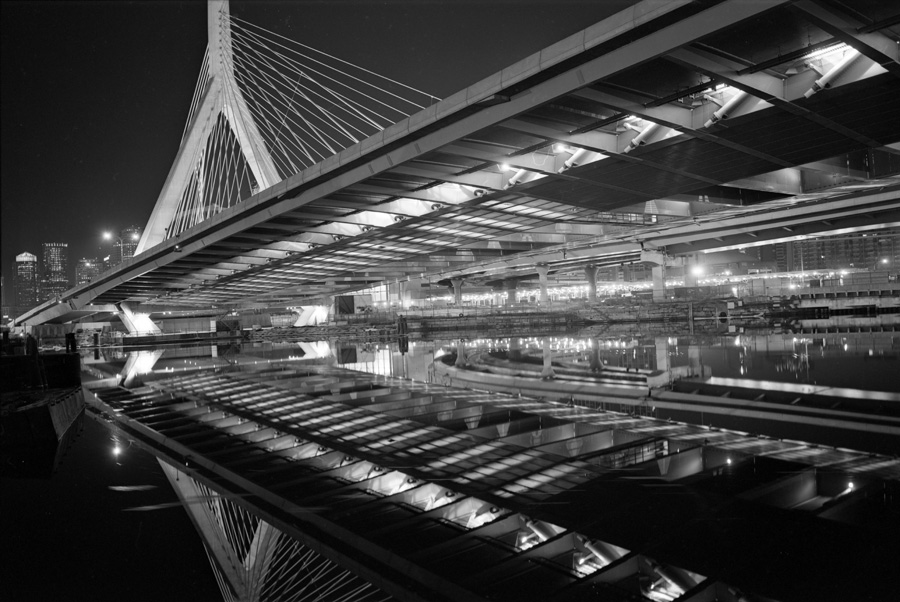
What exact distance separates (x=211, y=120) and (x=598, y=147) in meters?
26.3

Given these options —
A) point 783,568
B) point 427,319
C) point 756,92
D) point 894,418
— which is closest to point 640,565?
point 783,568

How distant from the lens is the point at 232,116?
32.0m

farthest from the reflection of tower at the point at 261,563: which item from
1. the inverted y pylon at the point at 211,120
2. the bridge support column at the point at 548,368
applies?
the inverted y pylon at the point at 211,120

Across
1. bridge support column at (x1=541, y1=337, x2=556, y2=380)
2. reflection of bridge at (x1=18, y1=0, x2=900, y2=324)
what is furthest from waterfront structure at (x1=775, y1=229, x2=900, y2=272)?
bridge support column at (x1=541, y1=337, x2=556, y2=380)

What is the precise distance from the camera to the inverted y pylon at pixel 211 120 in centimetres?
3184

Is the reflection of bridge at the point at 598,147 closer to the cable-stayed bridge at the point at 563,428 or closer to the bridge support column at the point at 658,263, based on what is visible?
the cable-stayed bridge at the point at 563,428

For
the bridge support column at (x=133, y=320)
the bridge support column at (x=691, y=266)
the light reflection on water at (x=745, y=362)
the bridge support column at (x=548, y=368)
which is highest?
the bridge support column at (x=691, y=266)

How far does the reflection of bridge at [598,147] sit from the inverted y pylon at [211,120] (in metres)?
0.10

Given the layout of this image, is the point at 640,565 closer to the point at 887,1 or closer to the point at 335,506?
the point at 335,506

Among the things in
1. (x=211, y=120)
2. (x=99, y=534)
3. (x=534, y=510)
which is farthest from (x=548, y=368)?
(x=211, y=120)

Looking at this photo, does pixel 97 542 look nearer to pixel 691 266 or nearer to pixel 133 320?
pixel 133 320

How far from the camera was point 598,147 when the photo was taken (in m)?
13.5

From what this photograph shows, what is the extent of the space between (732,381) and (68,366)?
1307 centimetres

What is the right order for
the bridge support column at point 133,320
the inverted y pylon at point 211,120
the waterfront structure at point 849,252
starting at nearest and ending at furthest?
the inverted y pylon at point 211,120
the bridge support column at point 133,320
the waterfront structure at point 849,252
